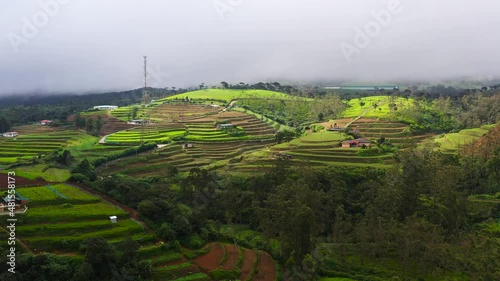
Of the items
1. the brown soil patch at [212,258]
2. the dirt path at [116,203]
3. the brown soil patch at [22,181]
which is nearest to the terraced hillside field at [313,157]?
the dirt path at [116,203]

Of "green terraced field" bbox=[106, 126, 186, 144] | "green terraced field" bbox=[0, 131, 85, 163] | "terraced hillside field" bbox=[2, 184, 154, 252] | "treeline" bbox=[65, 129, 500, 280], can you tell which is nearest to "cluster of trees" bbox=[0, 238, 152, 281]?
"terraced hillside field" bbox=[2, 184, 154, 252]

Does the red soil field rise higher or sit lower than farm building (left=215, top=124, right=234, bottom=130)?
lower

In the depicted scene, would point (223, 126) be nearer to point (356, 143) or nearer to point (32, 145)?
point (356, 143)

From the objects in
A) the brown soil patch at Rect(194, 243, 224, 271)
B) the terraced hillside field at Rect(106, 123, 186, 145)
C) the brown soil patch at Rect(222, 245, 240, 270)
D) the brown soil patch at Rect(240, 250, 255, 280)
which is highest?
the terraced hillside field at Rect(106, 123, 186, 145)

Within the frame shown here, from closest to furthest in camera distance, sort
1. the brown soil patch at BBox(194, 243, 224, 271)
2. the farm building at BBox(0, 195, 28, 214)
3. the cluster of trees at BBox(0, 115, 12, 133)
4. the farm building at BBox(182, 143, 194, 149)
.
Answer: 1. the farm building at BBox(0, 195, 28, 214)
2. the brown soil patch at BBox(194, 243, 224, 271)
3. the farm building at BBox(182, 143, 194, 149)
4. the cluster of trees at BBox(0, 115, 12, 133)

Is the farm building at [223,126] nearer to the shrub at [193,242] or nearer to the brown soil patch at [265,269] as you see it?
the brown soil patch at [265,269]

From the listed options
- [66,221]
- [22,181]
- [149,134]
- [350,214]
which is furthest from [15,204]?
[149,134]

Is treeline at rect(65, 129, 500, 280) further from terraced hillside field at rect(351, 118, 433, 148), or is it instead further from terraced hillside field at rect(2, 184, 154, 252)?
terraced hillside field at rect(351, 118, 433, 148)
